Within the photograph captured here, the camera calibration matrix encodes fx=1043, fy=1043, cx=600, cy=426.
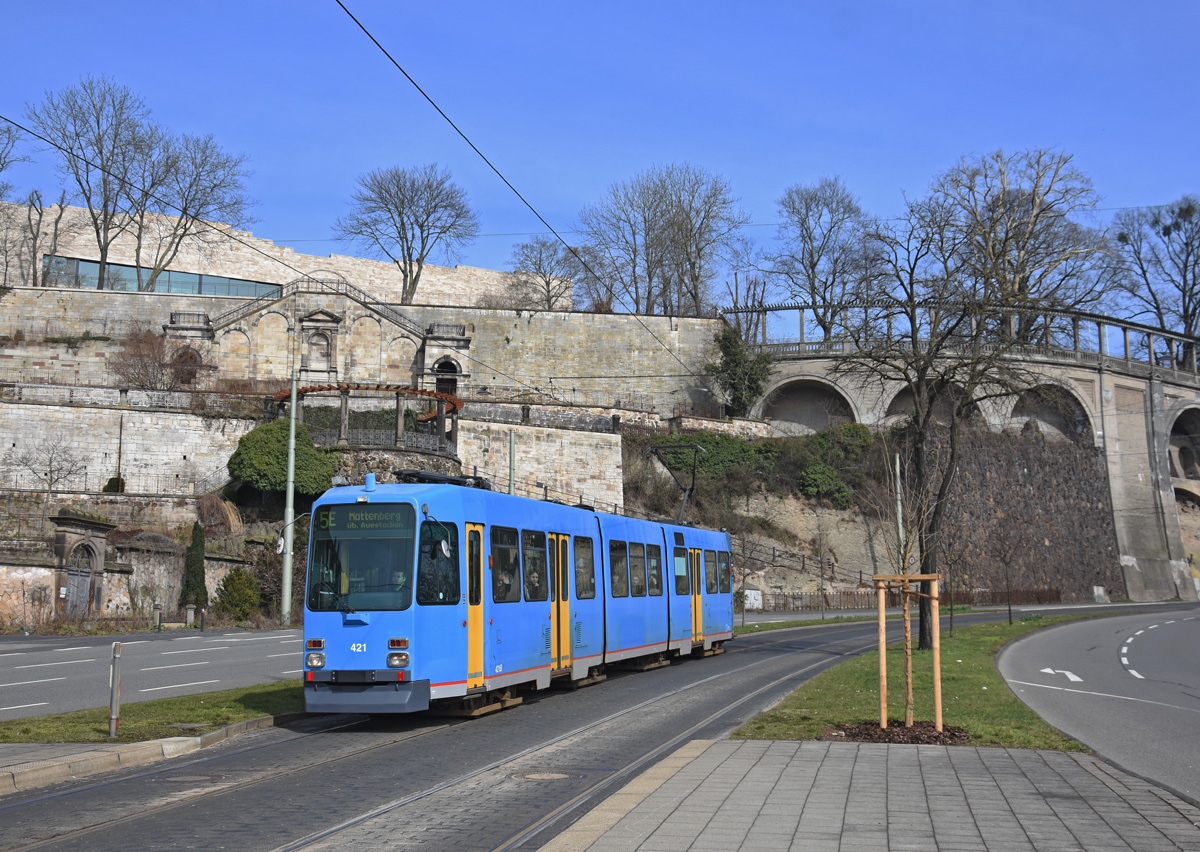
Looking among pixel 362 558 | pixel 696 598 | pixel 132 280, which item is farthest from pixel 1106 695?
pixel 132 280

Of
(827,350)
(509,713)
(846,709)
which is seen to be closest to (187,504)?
(509,713)

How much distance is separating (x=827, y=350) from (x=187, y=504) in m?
38.9

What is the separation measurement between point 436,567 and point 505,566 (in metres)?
1.72

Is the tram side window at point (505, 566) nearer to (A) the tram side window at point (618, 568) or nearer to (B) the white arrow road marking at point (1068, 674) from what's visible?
(A) the tram side window at point (618, 568)

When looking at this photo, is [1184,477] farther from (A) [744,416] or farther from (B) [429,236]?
(B) [429,236]

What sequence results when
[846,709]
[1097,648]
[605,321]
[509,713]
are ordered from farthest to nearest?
[605,321]
[1097,648]
[509,713]
[846,709]

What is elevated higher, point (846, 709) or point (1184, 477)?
point (1184, 477)

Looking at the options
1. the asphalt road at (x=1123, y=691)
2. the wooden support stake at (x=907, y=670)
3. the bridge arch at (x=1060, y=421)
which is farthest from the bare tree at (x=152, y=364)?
the bridge arch at (x=1060, y=421)

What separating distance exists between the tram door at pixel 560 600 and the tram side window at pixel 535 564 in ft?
0.81

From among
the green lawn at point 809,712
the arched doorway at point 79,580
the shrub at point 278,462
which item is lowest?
the green lawn at point 809,712

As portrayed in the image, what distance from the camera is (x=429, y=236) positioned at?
7512cm

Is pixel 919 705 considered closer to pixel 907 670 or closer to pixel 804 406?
pixel 907 670

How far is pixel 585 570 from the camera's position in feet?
58.0

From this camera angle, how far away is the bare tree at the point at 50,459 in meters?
42.6
